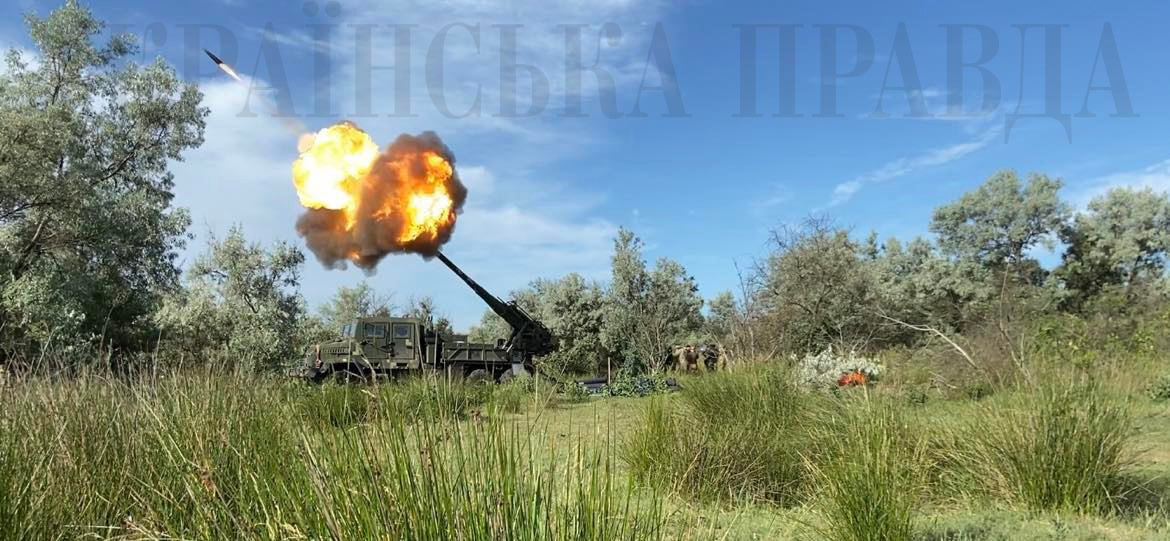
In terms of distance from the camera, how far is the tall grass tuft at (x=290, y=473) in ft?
6.05

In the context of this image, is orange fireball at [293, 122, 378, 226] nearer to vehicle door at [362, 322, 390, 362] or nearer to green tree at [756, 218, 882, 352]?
vehicle door at [362, 322, 390, 362]

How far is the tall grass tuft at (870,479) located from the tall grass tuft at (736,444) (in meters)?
0.70

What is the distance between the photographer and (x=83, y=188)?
1562 cm

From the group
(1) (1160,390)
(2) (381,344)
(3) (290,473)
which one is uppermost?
(3) (290,473)

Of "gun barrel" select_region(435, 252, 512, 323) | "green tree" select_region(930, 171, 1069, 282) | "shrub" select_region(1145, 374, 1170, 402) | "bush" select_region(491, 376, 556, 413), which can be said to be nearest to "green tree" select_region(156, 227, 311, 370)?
"gun barrel" select_region(435, 252, 512, 323)

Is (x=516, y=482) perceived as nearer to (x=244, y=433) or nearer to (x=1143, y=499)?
(x=244, y=433)

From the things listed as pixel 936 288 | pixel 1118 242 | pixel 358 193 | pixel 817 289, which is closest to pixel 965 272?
pixel 936 288

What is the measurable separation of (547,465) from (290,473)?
4.40 ft

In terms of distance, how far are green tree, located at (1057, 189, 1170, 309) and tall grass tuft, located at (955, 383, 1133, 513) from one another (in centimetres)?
3520

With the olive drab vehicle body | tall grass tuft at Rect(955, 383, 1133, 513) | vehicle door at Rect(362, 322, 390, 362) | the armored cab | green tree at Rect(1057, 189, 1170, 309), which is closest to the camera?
tall grass tuft at Rect(955, 383, 1133, 513)

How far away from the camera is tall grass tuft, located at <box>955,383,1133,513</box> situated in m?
4.76

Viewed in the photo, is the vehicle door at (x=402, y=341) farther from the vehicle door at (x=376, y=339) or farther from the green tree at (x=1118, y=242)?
the green tree at (x=1118, y=242)

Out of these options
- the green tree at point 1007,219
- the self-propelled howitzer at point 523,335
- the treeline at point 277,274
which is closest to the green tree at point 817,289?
the treeline at point 277,274

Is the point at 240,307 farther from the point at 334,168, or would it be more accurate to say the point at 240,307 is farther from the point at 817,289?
the point at 817,289
